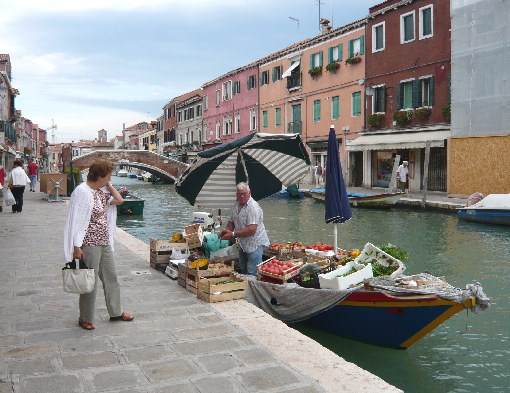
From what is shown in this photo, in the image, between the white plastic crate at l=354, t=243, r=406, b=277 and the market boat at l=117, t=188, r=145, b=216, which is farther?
the market boat at l=117, t=188, r=145, b=216

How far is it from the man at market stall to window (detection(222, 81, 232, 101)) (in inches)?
1508

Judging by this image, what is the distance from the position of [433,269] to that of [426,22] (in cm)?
1700

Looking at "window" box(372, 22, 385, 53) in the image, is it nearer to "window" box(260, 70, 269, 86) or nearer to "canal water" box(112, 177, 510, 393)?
"canal water" box(112, 177, 510, 393)

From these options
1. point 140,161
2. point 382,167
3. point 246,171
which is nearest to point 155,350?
point 246,171

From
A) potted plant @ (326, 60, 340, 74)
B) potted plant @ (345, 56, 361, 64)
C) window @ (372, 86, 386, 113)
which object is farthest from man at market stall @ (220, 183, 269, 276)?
potted plant @ (326, 60, 340, 74)

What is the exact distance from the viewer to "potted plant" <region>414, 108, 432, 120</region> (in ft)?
79.5

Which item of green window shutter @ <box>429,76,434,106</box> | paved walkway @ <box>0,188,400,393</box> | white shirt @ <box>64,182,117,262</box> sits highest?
green window shutter @ <box>429,76,434,106</box>

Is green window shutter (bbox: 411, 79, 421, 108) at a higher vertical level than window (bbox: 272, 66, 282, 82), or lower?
lower

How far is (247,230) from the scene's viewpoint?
7.08 metres

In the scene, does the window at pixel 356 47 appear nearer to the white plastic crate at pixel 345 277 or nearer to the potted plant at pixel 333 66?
the potted plant at pixel 333 66

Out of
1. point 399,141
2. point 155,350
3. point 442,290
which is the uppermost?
point 399,141

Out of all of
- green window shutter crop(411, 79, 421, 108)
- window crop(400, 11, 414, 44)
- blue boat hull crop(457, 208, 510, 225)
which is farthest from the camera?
window crop(400, 11, 414, 44)

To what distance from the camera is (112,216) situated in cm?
512

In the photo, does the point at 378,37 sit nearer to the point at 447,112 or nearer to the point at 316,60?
the point at 316,60
